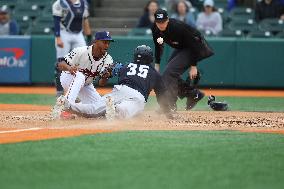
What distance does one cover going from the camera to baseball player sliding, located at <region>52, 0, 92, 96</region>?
1541cm

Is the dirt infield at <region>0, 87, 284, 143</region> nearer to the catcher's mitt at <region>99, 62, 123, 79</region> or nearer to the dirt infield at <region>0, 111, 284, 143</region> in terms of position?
the dirt infield at <region>0, 111, 284, 143</region>

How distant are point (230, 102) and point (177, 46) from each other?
2.91m

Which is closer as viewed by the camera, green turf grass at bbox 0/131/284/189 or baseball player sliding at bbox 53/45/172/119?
green turf grass at bbox 0/131/284/189

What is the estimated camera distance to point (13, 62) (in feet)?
60.3

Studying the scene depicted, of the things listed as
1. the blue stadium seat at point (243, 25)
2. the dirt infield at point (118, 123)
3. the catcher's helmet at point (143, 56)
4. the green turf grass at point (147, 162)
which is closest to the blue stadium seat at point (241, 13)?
the blue stadium seat at point (243, 25)

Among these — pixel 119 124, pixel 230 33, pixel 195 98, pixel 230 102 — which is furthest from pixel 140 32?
pixel 119 124

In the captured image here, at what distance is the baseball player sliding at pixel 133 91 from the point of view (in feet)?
38.1

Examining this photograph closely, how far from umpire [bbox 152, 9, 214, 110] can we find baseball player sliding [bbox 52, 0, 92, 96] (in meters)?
2.99

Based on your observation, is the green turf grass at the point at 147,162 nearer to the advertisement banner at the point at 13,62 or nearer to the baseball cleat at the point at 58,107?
the baseball cleat at the point at 58,107

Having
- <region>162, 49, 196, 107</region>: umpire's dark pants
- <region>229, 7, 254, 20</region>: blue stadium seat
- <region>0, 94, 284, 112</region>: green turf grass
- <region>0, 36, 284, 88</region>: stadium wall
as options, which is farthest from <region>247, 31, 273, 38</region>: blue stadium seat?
<region>162, 49, 196, 107</region>: umpire's dark pants

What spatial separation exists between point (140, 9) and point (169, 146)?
39.2 feet

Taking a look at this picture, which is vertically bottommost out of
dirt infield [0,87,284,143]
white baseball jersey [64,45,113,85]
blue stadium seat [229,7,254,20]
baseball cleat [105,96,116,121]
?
dirt infield [0,87,284,143]

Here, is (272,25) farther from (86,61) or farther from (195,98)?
(86,61)

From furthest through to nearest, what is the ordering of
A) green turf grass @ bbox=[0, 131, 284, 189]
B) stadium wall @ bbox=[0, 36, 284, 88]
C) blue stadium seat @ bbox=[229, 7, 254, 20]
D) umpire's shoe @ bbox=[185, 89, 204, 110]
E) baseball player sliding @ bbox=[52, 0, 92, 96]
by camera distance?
blue stadium seat @ bbox=[229, 7, 254, 20] → stadium wall @ bbox=[0, 36, 284, 88] → baseball player sliding @ bbox=[52, 0, 92, 96] → umpire's shoe @ bbox=[185, 89, 204, 110] → green turf grass @ bbox=[0, 131, 284, 189]
